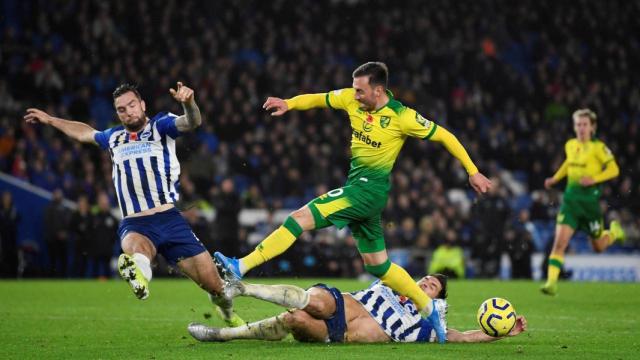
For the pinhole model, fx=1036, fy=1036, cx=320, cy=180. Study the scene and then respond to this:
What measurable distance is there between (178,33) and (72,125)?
60.0 feet

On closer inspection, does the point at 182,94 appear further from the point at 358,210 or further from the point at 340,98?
the point at 358,210

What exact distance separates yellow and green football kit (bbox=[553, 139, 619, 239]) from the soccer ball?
7.22m

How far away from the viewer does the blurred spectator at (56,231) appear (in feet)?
70.3

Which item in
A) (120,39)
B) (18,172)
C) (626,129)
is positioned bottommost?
(18,172)

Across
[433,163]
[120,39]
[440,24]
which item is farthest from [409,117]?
[440,24]

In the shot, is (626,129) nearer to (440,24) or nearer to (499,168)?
(499,168)

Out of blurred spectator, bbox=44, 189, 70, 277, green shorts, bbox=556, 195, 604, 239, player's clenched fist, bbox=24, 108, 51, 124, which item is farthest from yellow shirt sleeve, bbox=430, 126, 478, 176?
blurred spectator, bbox=44, 189, 70, 277

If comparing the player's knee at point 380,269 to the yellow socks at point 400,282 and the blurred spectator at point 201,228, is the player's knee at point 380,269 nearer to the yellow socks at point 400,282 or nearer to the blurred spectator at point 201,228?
the yellow socks at point 400,282

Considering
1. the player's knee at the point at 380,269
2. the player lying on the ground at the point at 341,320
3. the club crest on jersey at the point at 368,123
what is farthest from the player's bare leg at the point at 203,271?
the club crest on jersey at the point at 368,123

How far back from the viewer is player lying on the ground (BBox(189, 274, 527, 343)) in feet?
28.7

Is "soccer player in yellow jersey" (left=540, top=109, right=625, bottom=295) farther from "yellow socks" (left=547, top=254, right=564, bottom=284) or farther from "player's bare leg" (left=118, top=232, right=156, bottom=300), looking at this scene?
"player's bare leg" (left=118, top=232, right=156, bottom=300)

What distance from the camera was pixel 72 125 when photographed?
10.1m

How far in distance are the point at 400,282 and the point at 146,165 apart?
8.42 feet

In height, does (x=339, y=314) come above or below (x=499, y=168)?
below
